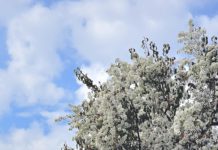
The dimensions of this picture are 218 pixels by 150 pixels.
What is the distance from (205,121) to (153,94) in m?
3.68

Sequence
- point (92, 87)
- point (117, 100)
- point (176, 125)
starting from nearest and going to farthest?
point (176, 125)
point (117, 100)
point (92, 87)

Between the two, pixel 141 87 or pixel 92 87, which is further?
pixel 92 87

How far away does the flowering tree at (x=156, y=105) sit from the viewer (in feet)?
108

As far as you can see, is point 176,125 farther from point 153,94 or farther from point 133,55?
point 133,55

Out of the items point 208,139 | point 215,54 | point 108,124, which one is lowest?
point 208,139

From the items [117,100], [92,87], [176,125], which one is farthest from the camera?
[92,87]

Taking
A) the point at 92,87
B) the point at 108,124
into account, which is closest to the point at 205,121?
the point at 108,124

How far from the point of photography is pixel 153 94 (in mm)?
34438

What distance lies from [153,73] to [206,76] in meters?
3.56

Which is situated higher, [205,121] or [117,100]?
[117,100]

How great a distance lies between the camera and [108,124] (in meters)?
34.0

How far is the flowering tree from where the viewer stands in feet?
108

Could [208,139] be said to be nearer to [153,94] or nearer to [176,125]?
[176,125]

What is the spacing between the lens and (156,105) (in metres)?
34.2
